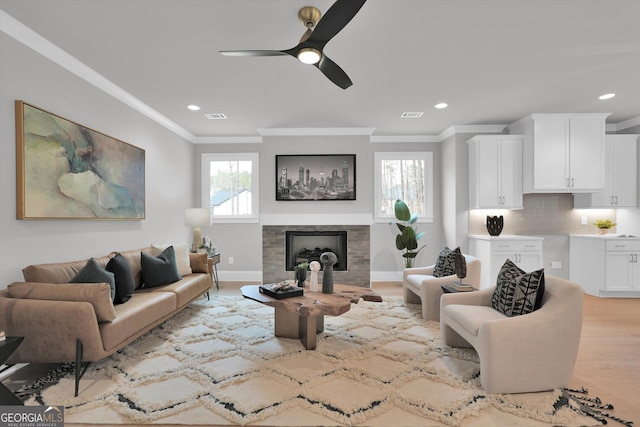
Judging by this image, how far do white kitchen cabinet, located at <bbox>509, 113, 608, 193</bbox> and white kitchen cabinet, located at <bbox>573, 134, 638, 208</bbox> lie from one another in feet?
1.00

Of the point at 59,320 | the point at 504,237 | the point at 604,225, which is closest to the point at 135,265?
the point at 59,320

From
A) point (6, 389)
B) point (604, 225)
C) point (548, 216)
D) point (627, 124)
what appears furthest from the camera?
point (548, 216)

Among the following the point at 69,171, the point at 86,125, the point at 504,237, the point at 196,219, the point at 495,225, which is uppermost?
the point at 86,125

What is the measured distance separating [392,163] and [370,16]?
12.6ft

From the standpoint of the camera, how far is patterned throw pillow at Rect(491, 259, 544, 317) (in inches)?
93.4

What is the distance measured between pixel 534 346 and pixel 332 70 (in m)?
2.42

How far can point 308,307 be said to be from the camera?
2.71 meters

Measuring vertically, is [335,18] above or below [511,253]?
above

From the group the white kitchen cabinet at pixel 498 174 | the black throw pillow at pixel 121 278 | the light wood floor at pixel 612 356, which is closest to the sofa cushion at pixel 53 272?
the black throw pillow at pixel 121 278

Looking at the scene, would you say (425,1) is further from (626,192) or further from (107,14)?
(626,192)

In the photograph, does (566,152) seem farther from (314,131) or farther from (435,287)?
(314,131)

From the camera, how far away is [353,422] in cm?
191

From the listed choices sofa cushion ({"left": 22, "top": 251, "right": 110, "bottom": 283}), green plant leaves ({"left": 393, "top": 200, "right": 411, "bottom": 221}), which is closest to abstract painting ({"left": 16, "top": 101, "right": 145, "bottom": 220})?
sofa cushion ({"left": 22, "top": 251, "right": 110, "bottom": 283})

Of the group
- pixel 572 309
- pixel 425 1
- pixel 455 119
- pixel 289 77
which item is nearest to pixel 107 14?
pixel 289 77
